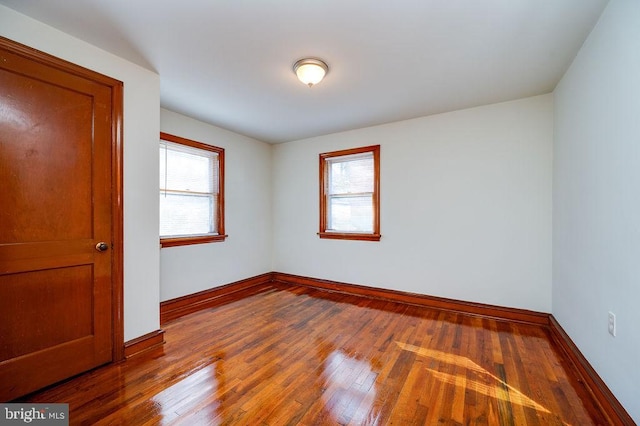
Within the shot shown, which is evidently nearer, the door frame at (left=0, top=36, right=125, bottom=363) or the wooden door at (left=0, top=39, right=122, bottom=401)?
the wooden door at (left=0, top=39, right=122, bottom=401)

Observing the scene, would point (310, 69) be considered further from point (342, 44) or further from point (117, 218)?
point (117, 218)

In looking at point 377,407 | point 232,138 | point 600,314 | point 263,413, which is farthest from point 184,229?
point 600,314

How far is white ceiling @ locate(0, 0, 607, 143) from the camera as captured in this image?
66.4 inches

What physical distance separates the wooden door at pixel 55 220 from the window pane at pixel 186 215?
4.02 feet

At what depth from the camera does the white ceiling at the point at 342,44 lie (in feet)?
5.53

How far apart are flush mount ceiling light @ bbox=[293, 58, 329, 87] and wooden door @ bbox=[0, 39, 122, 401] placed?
1.49 metres

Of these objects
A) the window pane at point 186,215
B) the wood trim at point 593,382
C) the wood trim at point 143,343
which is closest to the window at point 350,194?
the window pane at point 186,215

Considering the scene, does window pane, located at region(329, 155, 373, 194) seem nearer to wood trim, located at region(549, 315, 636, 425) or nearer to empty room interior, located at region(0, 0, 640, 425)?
empty room interior, located at region(0, 0, 640, 425)

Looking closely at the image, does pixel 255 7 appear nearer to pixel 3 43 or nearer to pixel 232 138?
pixel 3 43

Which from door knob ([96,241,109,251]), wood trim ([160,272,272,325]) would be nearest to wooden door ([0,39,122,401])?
door knob ([96,241,109,251])

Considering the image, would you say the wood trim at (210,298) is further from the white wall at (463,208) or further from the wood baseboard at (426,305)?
the white wall at (463,208)

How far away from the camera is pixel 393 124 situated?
12.4 ft

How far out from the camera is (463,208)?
3.31 m

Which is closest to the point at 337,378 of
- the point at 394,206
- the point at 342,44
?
the point at 394,206
